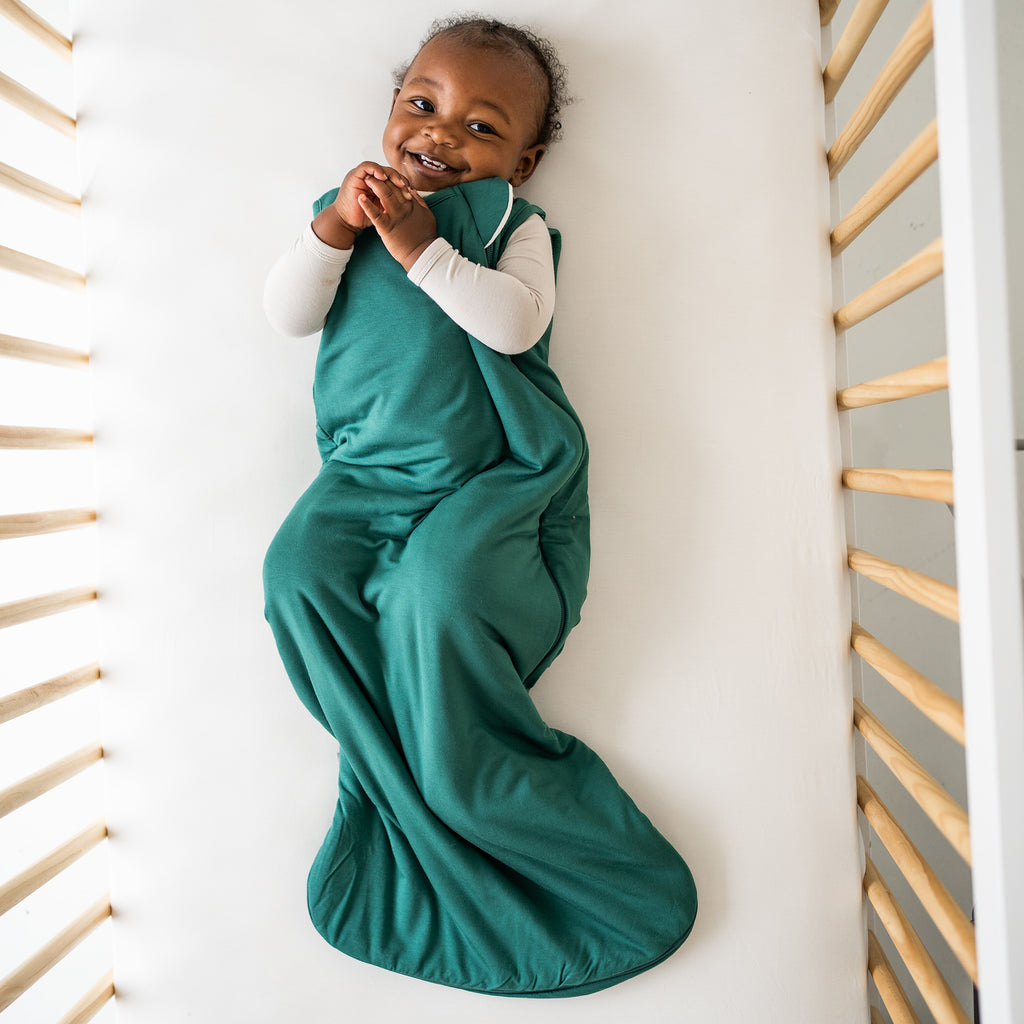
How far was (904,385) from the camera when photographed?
69 centimetres

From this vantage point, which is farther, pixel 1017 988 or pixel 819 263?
pixel 819 263

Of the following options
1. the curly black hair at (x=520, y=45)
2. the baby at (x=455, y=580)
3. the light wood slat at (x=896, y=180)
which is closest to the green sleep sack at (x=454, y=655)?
the baby at (x=455, y=580)

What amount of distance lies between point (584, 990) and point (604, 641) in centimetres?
41

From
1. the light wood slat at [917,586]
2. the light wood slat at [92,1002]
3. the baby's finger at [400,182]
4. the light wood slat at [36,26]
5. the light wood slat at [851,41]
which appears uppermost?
the light wood slat at [36,26]

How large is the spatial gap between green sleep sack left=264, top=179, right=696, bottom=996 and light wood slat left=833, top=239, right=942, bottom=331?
0.34m

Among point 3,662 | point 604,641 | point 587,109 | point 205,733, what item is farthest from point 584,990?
point 587,109

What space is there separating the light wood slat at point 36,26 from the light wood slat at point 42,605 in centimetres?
69

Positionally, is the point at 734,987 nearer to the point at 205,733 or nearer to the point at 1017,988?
the point at 1017,988

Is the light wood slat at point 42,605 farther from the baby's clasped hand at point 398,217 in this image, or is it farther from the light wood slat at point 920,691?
the light wood slat at point 920,691

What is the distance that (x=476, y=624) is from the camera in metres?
0.81

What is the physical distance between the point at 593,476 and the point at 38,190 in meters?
0.78

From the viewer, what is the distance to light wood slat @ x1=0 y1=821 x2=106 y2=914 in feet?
2.63

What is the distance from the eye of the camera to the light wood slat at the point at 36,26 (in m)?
0.87

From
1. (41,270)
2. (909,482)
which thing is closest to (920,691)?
(909,482)
